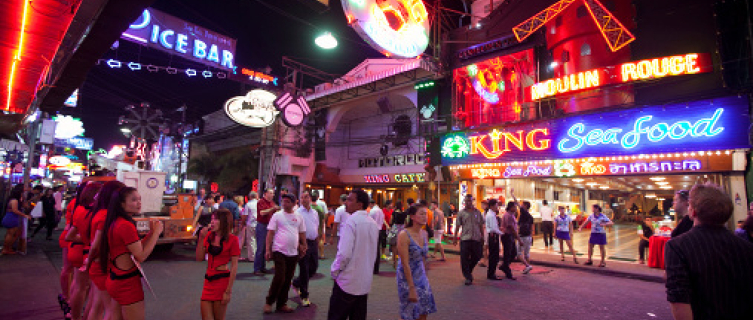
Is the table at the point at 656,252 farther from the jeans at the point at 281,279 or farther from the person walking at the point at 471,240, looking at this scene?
Result: the jeans at the point at 281,279

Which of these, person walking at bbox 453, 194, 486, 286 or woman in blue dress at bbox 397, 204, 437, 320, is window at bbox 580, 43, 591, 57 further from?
woman in blue dress at bbox 397, 204, 437, 320

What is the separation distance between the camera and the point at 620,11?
563 inches

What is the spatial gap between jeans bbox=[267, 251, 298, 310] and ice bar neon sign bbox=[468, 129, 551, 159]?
12.3 meters

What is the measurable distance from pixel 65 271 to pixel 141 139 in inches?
1176

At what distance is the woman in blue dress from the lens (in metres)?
4.21

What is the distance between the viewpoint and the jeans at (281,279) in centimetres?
546

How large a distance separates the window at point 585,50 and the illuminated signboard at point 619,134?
2890 millimetres

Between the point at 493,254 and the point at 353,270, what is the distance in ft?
20.3

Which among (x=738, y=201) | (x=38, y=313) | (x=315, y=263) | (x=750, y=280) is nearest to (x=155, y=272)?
(x=38, y=313)

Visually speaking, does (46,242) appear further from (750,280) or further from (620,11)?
(620,11)

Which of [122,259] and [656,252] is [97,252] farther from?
[656,252]

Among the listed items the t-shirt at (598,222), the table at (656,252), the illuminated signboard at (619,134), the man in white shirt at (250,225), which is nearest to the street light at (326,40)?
the man in white shirt at (250,225)

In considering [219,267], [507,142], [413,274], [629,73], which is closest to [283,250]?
[219,267]

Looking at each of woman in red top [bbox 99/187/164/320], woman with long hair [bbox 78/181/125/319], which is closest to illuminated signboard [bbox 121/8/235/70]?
woman with long hair [bbox 78/181/125/319]
